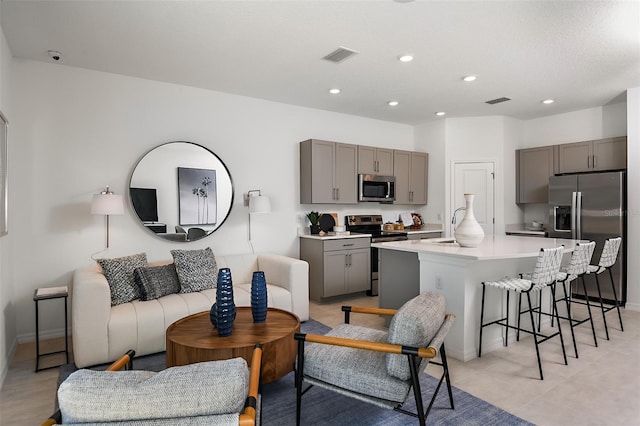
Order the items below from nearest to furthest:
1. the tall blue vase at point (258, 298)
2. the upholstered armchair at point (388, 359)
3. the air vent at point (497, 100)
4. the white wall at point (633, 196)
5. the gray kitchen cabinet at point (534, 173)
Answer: the upholstered armchair at point (388, 359)
the tall blue vase at point (258, 298)
the white wall at point (633, 196)
the air vent at point (497, 100)
the gray kitchen cabinet at point (534, 173)

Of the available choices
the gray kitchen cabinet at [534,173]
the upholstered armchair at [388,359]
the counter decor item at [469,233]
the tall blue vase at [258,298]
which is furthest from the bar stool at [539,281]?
the gray kitchen cabinet at [534,173]

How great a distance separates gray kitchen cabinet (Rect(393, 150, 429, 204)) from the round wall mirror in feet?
8.96


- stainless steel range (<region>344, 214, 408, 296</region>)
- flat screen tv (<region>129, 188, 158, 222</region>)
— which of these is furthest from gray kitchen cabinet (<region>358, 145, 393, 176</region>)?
flat screen tv (<region>129, 188, 158, 222</region>)

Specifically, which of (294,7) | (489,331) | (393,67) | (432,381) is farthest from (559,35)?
(432,381)

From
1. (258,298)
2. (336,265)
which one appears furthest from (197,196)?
(258,298)

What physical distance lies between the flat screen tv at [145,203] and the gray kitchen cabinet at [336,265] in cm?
193

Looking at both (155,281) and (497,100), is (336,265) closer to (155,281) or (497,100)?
(155,281)

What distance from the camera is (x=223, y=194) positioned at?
4453 mm

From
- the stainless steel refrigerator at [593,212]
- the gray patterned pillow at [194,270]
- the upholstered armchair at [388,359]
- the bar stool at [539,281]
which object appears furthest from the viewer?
the stainless steel refrigerator at [593,212]

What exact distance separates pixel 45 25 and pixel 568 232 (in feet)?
20.4

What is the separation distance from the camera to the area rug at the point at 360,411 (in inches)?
83.8

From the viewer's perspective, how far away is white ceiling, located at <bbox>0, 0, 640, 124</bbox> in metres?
2.67

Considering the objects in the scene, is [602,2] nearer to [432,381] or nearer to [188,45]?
[432,381]

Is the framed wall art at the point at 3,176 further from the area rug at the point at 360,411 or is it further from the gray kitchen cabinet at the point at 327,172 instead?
the gray kitchen cabinet at the point at 327,172
